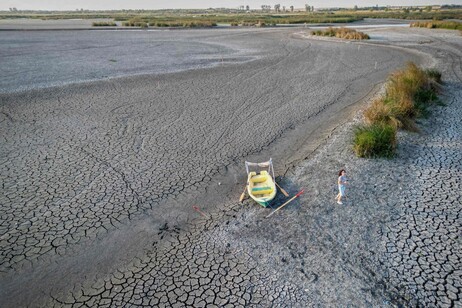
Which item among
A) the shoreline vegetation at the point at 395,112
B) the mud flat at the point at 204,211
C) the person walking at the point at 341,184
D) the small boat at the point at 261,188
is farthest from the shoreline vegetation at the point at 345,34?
the person walking at the point at 341,184

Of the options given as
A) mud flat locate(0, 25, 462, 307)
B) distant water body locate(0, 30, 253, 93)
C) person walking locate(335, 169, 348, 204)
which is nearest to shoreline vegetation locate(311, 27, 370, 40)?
distant water body locate(0, 30, 253, 93)

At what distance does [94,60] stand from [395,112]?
2288 cm

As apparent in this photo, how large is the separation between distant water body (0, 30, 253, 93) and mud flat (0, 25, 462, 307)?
5183mm

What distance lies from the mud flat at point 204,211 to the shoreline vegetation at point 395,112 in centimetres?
56

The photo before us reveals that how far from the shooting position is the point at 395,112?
1202 centimetres

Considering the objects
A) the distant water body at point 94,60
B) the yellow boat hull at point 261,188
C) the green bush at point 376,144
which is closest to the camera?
the yellow boat hull at point 261,188

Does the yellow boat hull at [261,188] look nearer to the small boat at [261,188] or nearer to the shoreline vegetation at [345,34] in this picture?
the small boat at [261,188]

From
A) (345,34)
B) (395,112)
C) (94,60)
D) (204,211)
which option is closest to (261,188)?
(204,211)

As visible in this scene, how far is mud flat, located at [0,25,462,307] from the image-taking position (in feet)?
18.6

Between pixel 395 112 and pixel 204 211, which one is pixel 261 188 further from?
pixel 395 112

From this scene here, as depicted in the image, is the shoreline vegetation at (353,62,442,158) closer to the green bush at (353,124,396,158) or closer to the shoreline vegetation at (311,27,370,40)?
the green bush at (353,124,396,158)

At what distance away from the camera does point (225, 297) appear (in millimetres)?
5457

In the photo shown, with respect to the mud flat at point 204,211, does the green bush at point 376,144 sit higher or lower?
higher

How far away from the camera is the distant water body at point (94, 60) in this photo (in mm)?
19688
